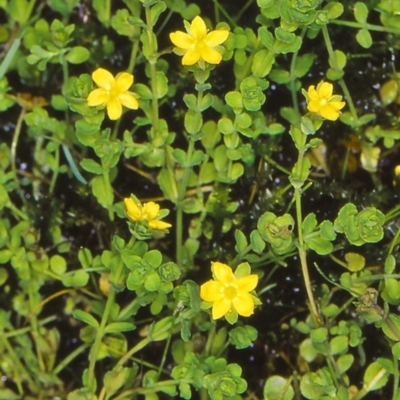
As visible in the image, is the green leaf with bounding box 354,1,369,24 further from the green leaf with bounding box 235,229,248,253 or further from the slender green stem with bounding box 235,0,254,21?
the green leaf with bounding box 235,229,248,253

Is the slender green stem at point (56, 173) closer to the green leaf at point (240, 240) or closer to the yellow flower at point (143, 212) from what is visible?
the yellow flower at point (143, 212)

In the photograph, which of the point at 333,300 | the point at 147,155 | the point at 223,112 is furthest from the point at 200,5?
the point at 333,300

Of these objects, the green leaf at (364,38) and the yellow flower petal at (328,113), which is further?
the green leaf at (364,38)

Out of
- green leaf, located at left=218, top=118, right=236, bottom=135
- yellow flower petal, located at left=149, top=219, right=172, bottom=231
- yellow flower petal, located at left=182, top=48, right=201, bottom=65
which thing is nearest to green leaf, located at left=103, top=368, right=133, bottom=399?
yellow flower petal, located at left=149, top=219, right=172, bottom=231

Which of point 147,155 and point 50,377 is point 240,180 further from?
point 50,377

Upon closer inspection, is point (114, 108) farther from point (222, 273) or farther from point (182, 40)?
point (222, 273)

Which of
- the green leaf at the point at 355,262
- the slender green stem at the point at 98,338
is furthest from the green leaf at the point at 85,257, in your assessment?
the green leaf at the point at 355,262
